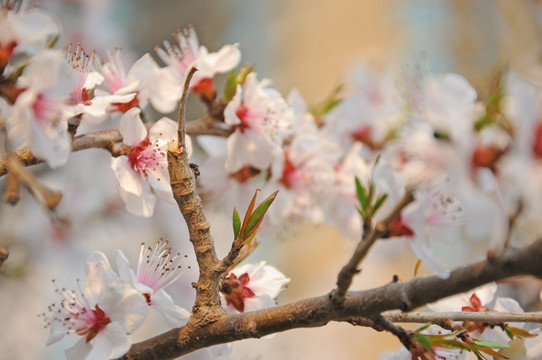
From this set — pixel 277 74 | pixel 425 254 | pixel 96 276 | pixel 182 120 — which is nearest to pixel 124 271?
pixel 96 276

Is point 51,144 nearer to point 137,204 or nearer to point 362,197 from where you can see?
point 137,204

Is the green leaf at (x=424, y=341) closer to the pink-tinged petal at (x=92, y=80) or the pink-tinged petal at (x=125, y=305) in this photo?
the pink-tinged petal at (x=125, y=305)

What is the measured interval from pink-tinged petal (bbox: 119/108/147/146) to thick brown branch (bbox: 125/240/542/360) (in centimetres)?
18

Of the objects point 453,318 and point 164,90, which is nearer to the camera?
point 453,318

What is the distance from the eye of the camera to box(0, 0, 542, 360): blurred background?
0.96 metres

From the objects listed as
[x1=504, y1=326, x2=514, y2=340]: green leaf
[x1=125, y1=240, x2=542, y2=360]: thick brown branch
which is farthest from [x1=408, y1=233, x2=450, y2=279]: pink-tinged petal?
[x1=504, y1=326, x2=514, y2=340]: green leaf

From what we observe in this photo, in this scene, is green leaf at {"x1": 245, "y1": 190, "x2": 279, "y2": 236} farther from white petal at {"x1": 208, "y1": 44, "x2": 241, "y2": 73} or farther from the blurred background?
white petal at {"x1": 208, "y1": 44, "x2": 241, "y2": 73}

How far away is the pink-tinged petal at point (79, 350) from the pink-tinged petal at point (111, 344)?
18 mm

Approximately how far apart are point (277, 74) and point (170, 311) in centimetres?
239

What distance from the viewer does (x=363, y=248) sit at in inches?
13.7

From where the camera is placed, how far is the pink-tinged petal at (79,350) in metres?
0.44

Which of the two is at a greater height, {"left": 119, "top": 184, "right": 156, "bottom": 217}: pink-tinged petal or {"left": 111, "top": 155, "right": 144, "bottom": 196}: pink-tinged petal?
{"left": 111, "top": 155, "right": 144, "bottom": 196}: pink-tinged petal

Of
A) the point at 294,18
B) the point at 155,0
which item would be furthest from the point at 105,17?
the point at 294,18

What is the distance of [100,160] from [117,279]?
2.37 ft
